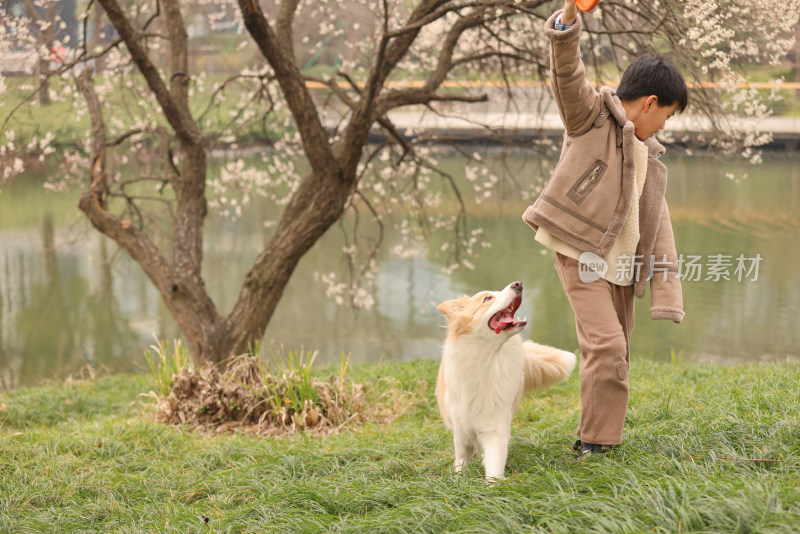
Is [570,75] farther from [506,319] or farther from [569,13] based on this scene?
[506,319]

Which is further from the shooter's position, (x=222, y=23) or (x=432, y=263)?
(x=222, y=23)

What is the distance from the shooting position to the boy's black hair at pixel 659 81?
299 cm

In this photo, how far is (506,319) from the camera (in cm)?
308

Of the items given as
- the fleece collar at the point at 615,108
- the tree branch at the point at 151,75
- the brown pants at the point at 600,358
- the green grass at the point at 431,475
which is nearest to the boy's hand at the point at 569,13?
the fleece collar at the point at 615,108

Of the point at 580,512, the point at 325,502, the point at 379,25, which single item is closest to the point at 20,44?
the point at 379,25

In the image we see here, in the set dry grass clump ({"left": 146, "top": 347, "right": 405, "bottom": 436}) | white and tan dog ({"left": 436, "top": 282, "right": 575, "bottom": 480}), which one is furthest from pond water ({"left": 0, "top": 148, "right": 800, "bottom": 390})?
white and tan dog ({"left": 436, "top": 282, "right": 575, "bottom": 480})

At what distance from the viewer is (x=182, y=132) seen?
6.34m

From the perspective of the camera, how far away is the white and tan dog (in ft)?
10.2

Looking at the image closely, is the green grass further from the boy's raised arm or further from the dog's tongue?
the boy's raised arm

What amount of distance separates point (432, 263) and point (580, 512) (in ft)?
39.7

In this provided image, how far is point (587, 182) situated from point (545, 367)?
113 centimetres

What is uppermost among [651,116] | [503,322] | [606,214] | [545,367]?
[651,116]

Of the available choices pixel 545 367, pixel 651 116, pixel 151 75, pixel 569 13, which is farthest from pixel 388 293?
pixel 569 13

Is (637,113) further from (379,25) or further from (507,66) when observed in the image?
(379,25)
